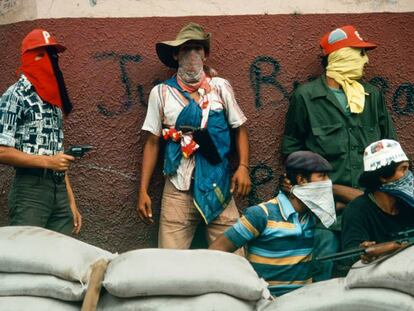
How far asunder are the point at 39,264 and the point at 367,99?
104 inches

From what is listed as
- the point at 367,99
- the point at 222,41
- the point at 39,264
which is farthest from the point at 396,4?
the point at 39,264

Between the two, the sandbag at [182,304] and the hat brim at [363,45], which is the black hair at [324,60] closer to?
the hat brim at [363,45]

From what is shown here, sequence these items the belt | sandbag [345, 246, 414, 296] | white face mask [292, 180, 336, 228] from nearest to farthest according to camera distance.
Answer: sandbag [345, 246, 414, 296] < white face mask [292, 180, 336, 228] < the belt

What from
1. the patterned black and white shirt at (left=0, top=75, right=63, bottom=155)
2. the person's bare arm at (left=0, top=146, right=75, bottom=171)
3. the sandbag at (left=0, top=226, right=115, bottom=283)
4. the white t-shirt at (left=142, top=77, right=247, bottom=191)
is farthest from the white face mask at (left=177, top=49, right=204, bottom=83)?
the sandbag at (left=0, top=226, right=115, bottom=283)

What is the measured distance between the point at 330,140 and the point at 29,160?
191cm

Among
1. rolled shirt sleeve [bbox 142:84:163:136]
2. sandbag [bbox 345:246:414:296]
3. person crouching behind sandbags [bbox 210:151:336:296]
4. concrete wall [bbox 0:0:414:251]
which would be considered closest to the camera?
Result: sandbag [bbox 345:246:414:296]

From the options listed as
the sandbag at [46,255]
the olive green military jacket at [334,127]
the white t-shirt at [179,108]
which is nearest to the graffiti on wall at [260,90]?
the olive green military jacket at [334,127]

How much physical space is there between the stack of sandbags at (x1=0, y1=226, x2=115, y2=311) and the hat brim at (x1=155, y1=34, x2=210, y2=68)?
5.90ft

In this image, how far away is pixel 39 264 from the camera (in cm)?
495

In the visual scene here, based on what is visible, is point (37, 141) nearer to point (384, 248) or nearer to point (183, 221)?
→ point (183, 221)

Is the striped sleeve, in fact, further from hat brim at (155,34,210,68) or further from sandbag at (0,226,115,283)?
hat brim at (155,34,210,68)

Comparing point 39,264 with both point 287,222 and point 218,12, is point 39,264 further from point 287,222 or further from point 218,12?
point 218,12

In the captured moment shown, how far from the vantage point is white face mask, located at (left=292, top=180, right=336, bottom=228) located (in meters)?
5.70

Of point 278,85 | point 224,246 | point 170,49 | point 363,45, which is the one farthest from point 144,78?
point 224,246
